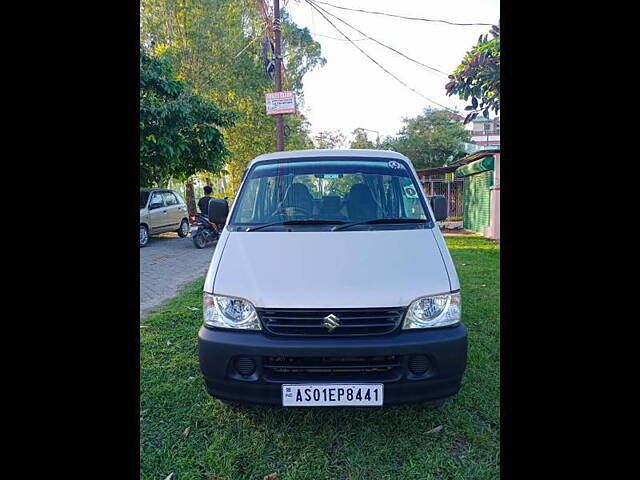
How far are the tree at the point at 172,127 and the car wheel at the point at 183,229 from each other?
2.28m

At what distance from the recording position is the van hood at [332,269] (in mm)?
2098

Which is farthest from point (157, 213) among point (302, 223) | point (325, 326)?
point (325, 326)

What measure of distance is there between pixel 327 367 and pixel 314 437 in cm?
56

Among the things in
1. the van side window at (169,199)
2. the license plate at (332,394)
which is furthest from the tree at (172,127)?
the license plate at (332,394)

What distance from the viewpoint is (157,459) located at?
217 centimetres

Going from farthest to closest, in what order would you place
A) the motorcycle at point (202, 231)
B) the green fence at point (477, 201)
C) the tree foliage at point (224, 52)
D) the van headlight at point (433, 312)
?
the tree foliage at point (224, 52) < the green fence at point (477, 201) < the motorcycle at point (202, 231) < the van headlight at point (433, 312)

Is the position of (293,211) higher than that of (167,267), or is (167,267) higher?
(293,211)

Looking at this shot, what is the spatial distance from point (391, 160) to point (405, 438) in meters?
2.16

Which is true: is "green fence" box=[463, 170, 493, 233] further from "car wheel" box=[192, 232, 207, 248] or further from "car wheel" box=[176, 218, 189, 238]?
"car wheel" box=[176, 218, 189, 238]

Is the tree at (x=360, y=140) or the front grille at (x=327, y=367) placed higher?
the tree at (x=360, y=140)

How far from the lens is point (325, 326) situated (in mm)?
2062

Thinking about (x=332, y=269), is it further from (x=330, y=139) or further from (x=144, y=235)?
(x=330, y=139)

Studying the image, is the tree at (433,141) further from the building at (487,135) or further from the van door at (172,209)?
the van door at (172,209)
